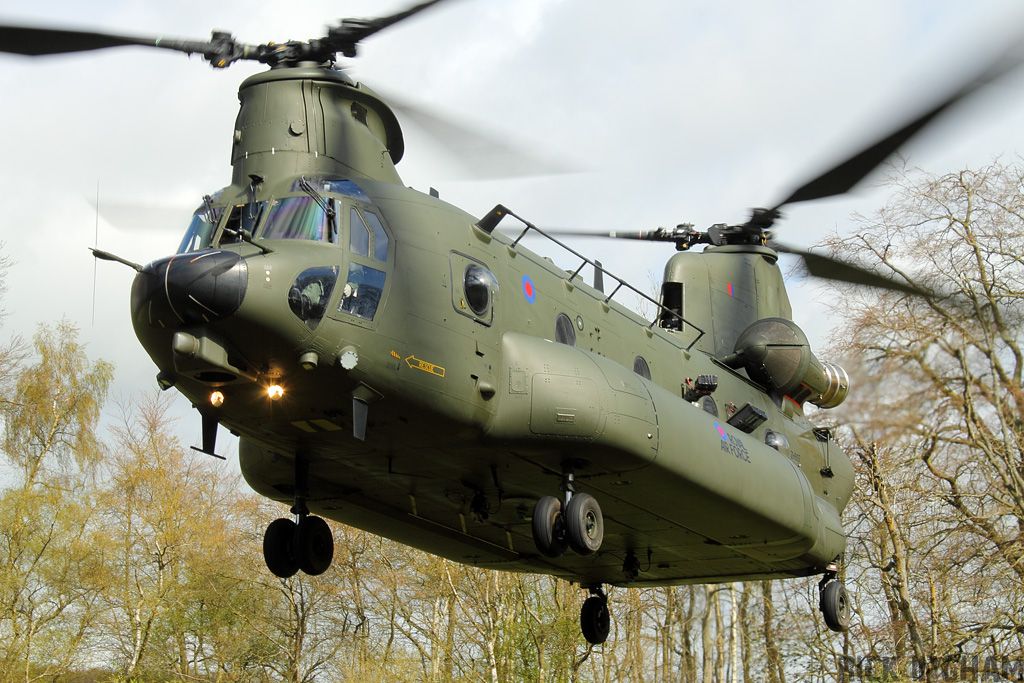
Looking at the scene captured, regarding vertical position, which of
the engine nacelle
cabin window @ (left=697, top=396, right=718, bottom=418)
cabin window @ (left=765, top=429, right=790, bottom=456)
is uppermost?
the engine nacelle

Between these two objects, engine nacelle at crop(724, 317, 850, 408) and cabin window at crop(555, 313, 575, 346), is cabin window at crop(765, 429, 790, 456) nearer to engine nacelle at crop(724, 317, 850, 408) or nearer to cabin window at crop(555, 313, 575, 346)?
engine nacelle at crop(724, 317, 850, 408)

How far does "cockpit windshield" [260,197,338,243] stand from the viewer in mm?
9883

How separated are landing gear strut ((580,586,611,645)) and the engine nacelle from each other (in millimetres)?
4124

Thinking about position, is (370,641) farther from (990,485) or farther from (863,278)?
(863,278)

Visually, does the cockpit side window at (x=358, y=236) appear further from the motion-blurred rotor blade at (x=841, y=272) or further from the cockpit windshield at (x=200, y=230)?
the motion-blurred rotor blade at (x=841, y=272)

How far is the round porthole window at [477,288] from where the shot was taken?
35.4ft

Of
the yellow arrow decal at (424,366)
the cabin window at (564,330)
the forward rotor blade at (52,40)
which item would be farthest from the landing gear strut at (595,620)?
the forward rotor blade at (52,40)

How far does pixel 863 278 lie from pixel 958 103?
5470 millimetres

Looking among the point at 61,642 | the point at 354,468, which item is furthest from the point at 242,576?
the point at 354,468

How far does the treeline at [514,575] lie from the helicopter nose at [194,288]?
8.90 metres

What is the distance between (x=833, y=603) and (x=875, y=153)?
7093 mm

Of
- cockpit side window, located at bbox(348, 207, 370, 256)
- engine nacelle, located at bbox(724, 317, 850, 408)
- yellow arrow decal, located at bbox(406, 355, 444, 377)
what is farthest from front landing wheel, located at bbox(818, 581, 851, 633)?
cockpit side window, located at bbox(348, 207, 370, 256)

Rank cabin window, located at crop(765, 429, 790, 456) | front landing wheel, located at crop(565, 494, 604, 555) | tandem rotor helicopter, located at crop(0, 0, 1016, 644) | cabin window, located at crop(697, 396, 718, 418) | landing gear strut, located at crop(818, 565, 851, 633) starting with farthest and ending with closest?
landing gear strut, located at crop(818, 565, 851, 633)
cabin window, located at crop(765, 429, 790, 456)
cabin window, located at crop(697, 396, 718, 418)
front landing wheel, located at crop(565, 494, 604, 555)
tandem rotor helicopter, located at crop(0, 0, 1016, 644)

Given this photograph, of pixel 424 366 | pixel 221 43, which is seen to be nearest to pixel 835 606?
pixel 424 366
